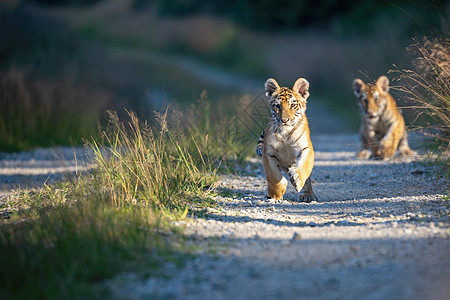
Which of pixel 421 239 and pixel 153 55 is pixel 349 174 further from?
pixel 153 55

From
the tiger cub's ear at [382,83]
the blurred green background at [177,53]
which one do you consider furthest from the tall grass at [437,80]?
the tiger cub's ear at [382,83]

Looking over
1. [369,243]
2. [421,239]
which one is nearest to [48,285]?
[369,243]

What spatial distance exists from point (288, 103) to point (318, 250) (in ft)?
8.44

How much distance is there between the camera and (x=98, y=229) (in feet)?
14.4

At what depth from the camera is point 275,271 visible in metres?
3.79

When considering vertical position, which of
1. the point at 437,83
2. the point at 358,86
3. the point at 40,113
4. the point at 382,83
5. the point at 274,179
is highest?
the point at 437,83

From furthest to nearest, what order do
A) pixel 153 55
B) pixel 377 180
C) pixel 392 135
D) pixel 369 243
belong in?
pixel 153 55 < pixel 392 135 < pixel 377 180 < pixel 369 243

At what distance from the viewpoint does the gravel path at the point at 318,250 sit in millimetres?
3496

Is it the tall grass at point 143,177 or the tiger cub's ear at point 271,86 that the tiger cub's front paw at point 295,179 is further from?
the tiger cub's ear at point 271,86

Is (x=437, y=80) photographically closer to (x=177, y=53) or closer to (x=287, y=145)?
(x=287, y=145)

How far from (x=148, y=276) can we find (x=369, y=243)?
1.66 meters

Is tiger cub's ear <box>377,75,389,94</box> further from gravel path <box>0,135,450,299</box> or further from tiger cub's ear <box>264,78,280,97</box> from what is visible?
tiger cub's ear <box>264,78,280,97</box>

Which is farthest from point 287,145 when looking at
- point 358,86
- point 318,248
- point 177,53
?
point 177,53

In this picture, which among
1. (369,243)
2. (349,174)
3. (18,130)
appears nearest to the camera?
(369,243)
